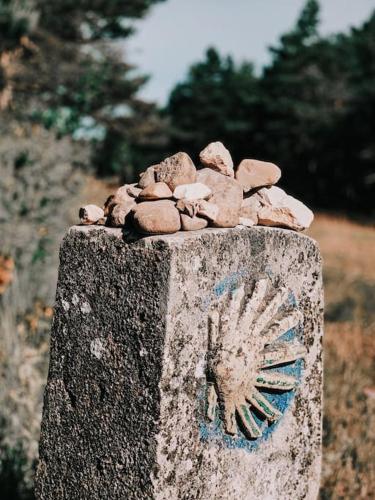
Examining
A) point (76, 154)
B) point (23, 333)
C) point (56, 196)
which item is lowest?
point (23, 333)

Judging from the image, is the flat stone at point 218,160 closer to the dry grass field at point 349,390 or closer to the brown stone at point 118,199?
the brown stone at point 118,199

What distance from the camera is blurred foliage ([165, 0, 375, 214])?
30.7 metres

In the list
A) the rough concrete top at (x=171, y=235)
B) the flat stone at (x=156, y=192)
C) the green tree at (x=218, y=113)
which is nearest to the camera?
the rough concrete top at (x=171, y=235)

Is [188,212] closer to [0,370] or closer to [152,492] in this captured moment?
[152,492]

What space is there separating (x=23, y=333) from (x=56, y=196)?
1.50 metres

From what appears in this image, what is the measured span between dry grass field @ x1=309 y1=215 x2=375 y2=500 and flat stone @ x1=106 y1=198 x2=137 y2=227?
2143 mm

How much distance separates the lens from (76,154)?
→ 6.14m

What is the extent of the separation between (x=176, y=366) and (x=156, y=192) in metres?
0.50

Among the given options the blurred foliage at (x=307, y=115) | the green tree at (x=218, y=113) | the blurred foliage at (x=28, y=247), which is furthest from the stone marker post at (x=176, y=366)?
the green tree at (x=218, y=113)

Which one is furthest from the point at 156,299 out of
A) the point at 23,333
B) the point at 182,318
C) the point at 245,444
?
the point at 23,333

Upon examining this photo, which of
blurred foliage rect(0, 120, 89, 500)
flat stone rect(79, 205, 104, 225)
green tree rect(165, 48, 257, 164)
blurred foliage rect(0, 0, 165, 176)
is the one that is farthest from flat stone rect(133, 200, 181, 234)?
green tree rect(165, 48, 257, 164)

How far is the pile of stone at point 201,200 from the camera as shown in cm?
186

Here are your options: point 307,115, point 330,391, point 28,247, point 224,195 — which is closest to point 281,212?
point 224,195

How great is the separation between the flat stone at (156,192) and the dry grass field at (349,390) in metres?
2.16
